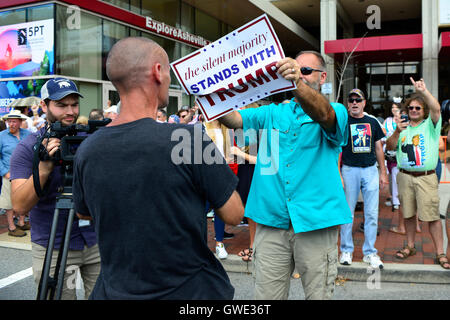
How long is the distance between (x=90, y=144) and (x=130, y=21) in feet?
48.0

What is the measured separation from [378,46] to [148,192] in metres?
21.0

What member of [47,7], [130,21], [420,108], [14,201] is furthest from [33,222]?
[130,21]

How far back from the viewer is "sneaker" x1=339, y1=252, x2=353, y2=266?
507 centimetres

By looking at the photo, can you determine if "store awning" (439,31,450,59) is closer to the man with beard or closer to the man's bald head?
the man with beard

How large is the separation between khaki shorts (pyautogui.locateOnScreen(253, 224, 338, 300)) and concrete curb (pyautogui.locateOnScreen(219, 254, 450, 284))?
2348mm

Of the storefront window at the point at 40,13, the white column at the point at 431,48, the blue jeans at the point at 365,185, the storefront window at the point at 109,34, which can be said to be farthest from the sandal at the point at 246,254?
the white column at the point at 431,48

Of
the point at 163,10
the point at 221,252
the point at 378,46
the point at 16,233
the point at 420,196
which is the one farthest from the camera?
the point at 378,46

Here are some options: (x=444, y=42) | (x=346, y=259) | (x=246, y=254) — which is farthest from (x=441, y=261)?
(x=444, y=42)

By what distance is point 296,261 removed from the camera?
2773mm

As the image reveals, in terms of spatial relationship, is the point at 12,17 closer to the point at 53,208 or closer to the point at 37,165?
the point at 53,208

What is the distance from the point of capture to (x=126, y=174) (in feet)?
5.03

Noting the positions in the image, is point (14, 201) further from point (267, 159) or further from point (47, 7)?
point (47, 7)

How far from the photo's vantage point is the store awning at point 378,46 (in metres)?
20.3

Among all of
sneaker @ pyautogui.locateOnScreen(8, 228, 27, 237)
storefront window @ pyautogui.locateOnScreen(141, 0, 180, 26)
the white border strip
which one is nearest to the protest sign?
the white border strip
